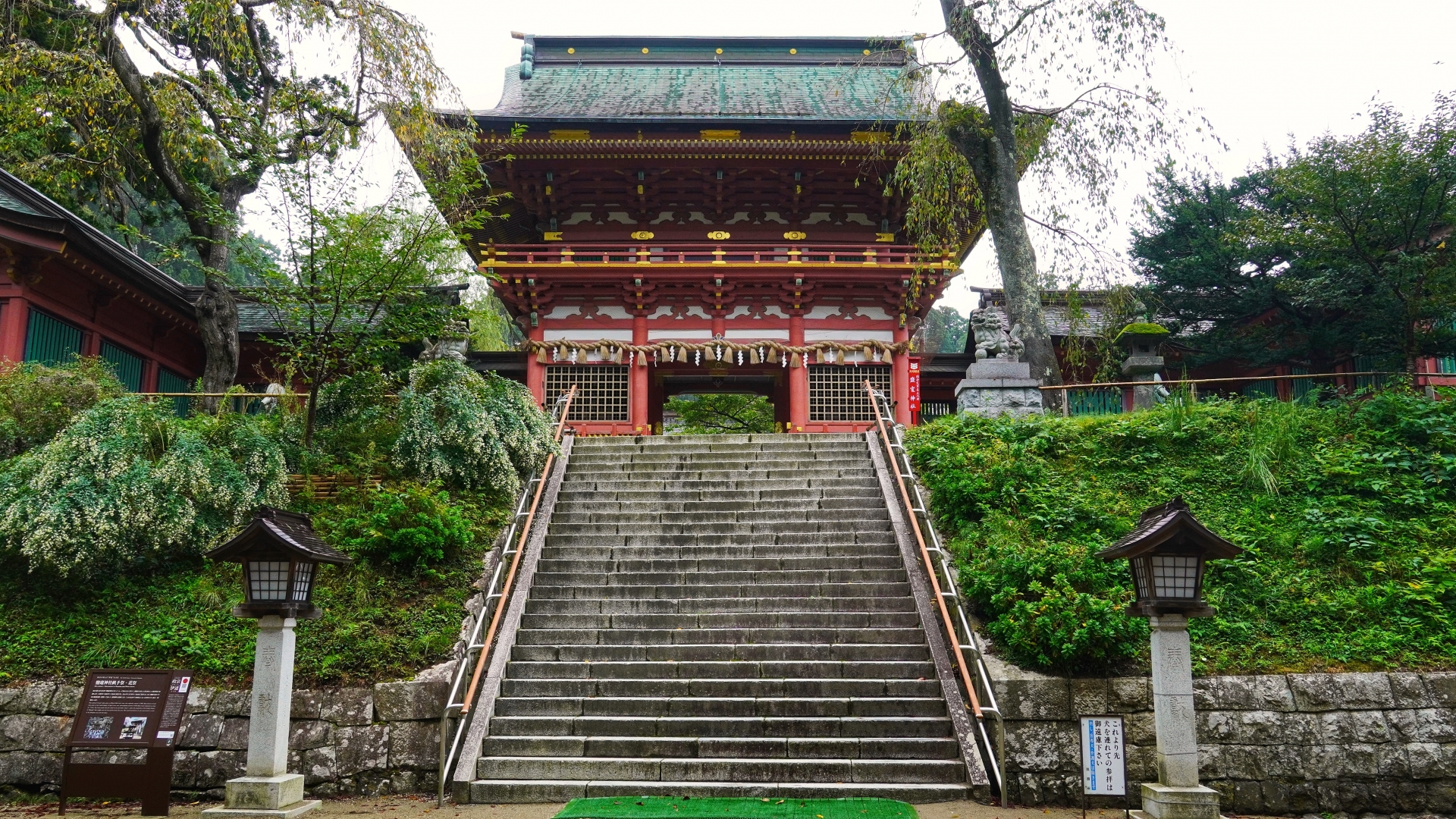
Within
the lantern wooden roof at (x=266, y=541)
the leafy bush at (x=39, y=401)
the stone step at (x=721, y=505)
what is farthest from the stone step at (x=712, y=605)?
the leafy bush at (x=39, y=401)

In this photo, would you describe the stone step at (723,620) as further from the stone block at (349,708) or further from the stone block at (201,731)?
the stone block at (201,731)

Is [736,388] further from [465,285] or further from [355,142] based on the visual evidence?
[355,142]

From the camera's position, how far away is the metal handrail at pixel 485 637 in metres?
6.69

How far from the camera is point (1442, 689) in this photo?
6.75 m

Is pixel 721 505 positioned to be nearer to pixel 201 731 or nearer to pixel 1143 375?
pixel 201 731

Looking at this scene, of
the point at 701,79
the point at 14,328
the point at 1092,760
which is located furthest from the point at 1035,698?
the point at 701,79

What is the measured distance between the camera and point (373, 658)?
23.9 ft

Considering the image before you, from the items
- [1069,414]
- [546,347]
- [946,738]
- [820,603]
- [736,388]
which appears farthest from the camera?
[736,388]

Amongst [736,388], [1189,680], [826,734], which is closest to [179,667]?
[826,734]

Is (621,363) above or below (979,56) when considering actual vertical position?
below

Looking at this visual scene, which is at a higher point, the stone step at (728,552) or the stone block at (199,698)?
the stone step at (728,552)

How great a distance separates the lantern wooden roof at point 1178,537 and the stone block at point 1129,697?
147 centimetres

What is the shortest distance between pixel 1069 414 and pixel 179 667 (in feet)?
37.1

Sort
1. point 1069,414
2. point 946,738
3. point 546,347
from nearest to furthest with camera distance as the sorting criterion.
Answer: point 946,738 → point 1069,414 → point 546,347
